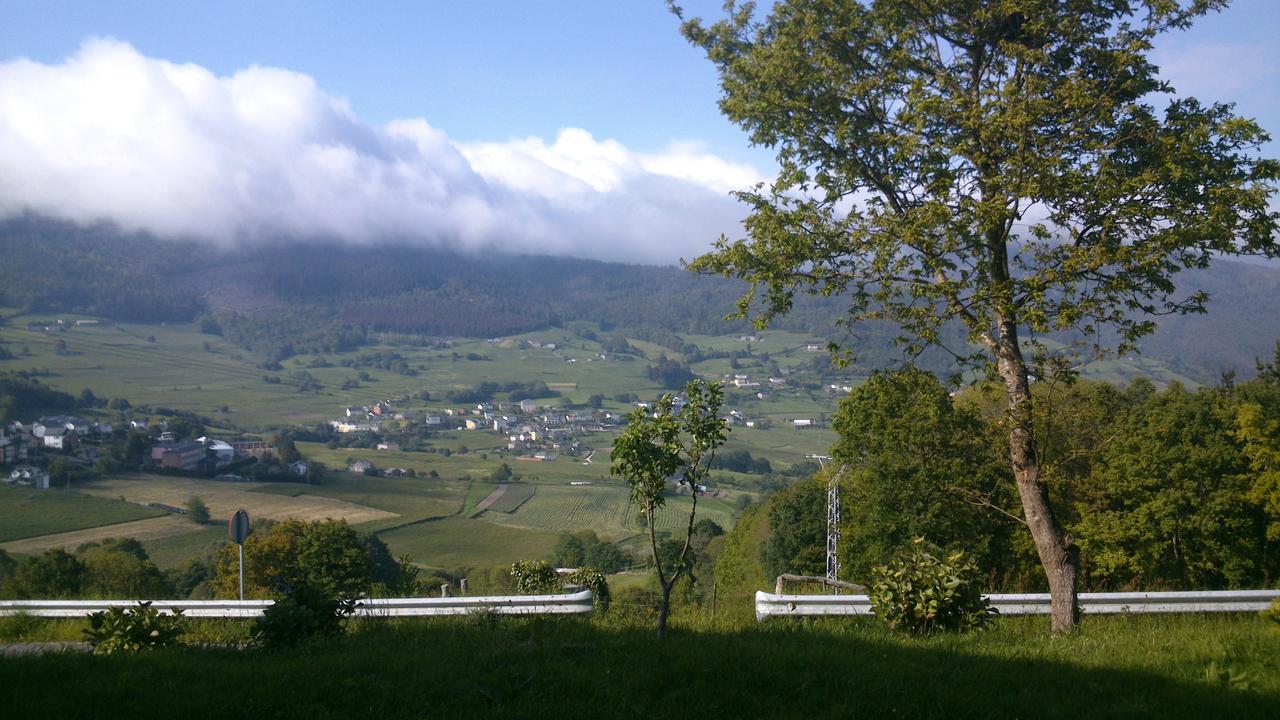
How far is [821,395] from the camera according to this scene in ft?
312

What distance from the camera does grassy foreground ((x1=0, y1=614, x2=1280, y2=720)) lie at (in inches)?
227

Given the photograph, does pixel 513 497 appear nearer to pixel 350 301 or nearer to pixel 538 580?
pixel 538 580

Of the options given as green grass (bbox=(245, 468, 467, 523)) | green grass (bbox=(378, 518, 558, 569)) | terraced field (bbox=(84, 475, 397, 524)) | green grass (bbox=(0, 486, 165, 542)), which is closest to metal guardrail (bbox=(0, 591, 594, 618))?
green grass (bbox=(378, 518, 558, 569))

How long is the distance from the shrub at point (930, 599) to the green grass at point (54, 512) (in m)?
46.4

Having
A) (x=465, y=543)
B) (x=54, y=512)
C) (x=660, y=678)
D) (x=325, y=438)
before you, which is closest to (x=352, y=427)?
(x=325, y=438)

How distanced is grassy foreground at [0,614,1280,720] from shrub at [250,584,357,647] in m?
0.19

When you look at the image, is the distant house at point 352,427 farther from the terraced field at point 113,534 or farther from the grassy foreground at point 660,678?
the grassy foreground at point 660,678

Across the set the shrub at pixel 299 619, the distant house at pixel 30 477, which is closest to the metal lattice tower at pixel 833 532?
the shrub at pixel 299 619

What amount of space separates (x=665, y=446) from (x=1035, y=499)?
13.6ft

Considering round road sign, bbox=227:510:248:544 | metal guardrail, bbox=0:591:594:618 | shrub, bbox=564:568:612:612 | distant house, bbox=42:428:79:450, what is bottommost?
shrub, bbox=564:568:612:612

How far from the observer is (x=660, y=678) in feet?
20.4

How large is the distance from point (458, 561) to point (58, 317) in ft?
363

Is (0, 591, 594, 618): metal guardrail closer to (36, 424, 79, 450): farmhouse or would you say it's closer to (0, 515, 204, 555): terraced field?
(0, 515, 204, 555): terraced field

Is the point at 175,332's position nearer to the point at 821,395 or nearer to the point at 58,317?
the point at 58,317
